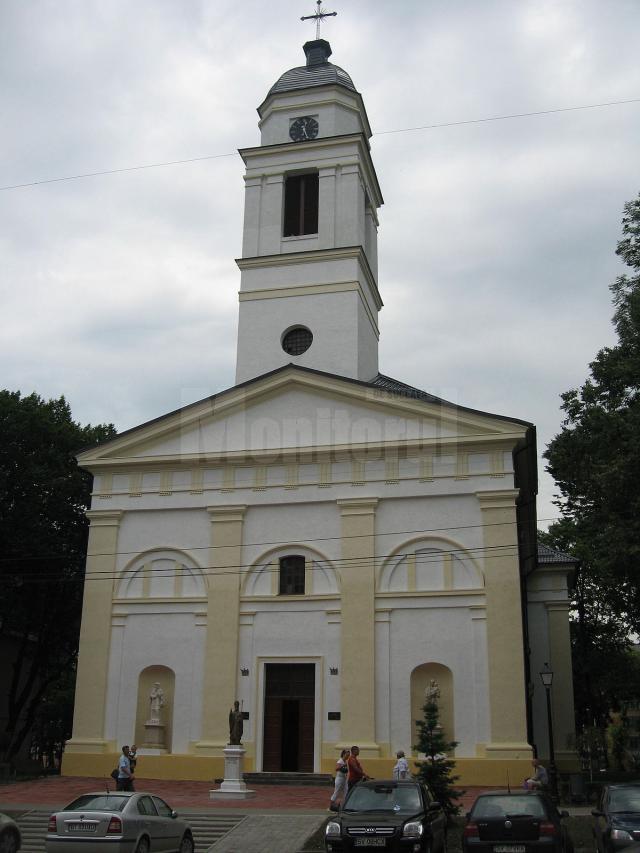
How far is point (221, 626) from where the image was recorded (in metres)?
28.0

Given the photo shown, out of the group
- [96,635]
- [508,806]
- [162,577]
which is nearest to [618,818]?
[508,806]

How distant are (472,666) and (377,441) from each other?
743 centimetres

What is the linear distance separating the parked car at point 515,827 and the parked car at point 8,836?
7107mm

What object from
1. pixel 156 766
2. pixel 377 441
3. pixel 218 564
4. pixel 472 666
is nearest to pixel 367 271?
pixel 377 441

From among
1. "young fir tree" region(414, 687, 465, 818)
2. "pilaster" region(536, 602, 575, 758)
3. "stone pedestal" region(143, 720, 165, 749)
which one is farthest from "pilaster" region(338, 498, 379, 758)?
"pilaster" region(536, 602, 575, 758)

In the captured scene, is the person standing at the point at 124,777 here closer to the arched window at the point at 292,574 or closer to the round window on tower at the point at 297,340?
the arched window at the point at 292,574

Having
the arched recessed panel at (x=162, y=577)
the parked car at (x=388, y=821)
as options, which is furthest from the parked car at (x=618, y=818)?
the arched recessed panel at (x=162, y=577)

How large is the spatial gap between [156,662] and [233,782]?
6.50 meters

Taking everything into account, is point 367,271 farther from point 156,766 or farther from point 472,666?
point 156,766

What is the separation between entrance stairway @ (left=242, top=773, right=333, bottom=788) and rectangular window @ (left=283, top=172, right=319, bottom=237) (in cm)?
2053

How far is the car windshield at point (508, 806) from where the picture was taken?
45.0 feet

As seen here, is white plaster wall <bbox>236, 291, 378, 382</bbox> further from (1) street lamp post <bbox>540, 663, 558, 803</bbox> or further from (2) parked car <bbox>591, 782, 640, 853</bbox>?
(2) parked car <bbox>591, 782, 640, 853</bbox>

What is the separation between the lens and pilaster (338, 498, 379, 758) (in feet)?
85.6

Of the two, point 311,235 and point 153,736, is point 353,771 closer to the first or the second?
point 153,736
